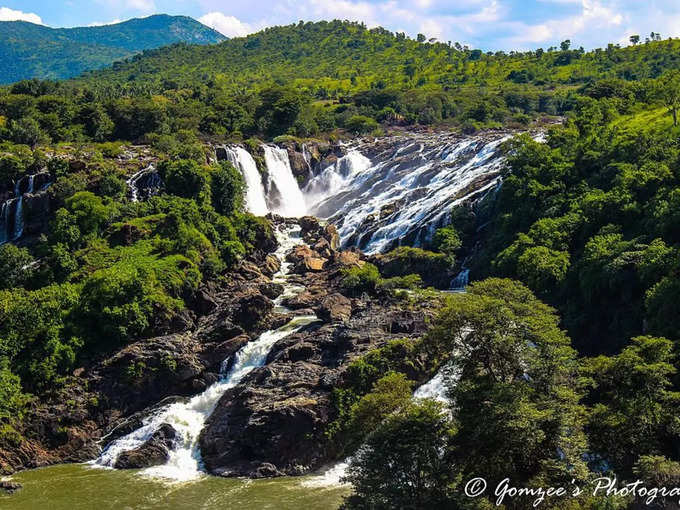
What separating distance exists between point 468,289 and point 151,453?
67.5 ft

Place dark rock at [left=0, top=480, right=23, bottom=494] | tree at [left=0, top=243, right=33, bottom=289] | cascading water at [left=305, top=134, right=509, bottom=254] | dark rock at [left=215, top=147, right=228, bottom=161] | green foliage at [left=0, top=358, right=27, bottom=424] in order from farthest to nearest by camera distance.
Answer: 1. dark rock at [left=215, top=147, right=228, bottom=161]
2. cascading water at [left=305, top=134, right=509, bottom=254]
3. tree at [left=0, top=243, right=33, bottom=289]
4. green foliage at [left=0, top=358, right=27, bottom=424]
5. dark rock at [left=0, top=480, right=23, bottom=494]

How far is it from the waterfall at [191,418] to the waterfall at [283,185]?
42.4 meters

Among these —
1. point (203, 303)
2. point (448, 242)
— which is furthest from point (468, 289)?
point (448, 242)

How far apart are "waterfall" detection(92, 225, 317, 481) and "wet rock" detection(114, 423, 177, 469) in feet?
1.17

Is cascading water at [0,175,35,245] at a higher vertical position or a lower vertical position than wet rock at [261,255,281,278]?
higher

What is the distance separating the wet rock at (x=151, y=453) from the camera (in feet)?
113

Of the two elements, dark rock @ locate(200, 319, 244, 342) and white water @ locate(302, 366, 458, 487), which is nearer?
white water @ locate(302, 366, 458, 487)

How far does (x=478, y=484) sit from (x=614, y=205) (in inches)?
1240

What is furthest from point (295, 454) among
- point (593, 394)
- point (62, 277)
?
point (62, 277)

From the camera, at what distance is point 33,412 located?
124 ft

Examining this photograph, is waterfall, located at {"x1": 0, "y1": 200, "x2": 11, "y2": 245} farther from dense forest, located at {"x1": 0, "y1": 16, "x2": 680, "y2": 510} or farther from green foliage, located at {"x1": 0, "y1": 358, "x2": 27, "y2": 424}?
green foliage, located at {"x1": 0, "y1": 358, "x2": 27, "y2": 424}

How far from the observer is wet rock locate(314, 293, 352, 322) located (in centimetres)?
4366

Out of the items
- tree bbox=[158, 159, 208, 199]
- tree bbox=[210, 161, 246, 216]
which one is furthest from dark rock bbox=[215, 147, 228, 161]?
tree bbox=[158, 159, 208, 199]

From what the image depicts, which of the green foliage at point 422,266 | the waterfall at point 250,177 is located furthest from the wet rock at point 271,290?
the waterfall at point 250,177
